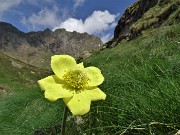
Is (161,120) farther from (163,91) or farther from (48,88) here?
(48,88)

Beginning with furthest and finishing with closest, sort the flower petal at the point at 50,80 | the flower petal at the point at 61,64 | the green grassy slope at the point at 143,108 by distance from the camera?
the green grassy slope at the point at 143,108 < the flower petal at the point at 61,64 < the flower petal at the point at 50,80

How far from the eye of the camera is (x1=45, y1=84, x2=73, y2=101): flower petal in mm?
2795

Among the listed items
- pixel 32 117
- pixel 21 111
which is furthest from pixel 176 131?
pixel 21 111

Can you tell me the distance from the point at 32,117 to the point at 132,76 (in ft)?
9.35

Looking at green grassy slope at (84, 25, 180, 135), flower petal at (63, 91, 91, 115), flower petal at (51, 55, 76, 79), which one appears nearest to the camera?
flower petal at (63, 91, 91, 115)

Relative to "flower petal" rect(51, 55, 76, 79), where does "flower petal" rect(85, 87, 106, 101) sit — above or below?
below

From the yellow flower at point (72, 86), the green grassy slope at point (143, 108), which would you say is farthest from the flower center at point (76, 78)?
the green grassy slope at point (143, 108)

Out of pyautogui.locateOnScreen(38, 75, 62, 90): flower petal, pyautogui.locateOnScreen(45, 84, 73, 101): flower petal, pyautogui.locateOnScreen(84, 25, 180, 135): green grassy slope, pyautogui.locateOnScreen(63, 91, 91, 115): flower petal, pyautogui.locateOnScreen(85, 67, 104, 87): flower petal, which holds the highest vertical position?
pyautogui.locateOnScreen(84, 25, 180, 135): green grassy slope

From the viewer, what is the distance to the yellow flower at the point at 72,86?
2783 millimetres

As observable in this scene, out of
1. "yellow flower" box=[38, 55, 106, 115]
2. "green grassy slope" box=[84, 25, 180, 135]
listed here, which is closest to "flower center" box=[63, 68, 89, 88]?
"yellow flower" box=[38, 55, 106, 115]

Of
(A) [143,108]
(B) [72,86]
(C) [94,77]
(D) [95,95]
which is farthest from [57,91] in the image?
(A) [143,108]

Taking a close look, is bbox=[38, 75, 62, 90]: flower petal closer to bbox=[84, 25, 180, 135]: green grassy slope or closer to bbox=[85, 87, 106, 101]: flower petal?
bbox=[85, 87, 106, 101]: flower petal

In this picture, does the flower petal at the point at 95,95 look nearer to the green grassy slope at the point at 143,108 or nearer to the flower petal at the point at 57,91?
the flower petal at the point at 57,91

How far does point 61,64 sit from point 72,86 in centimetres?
30
